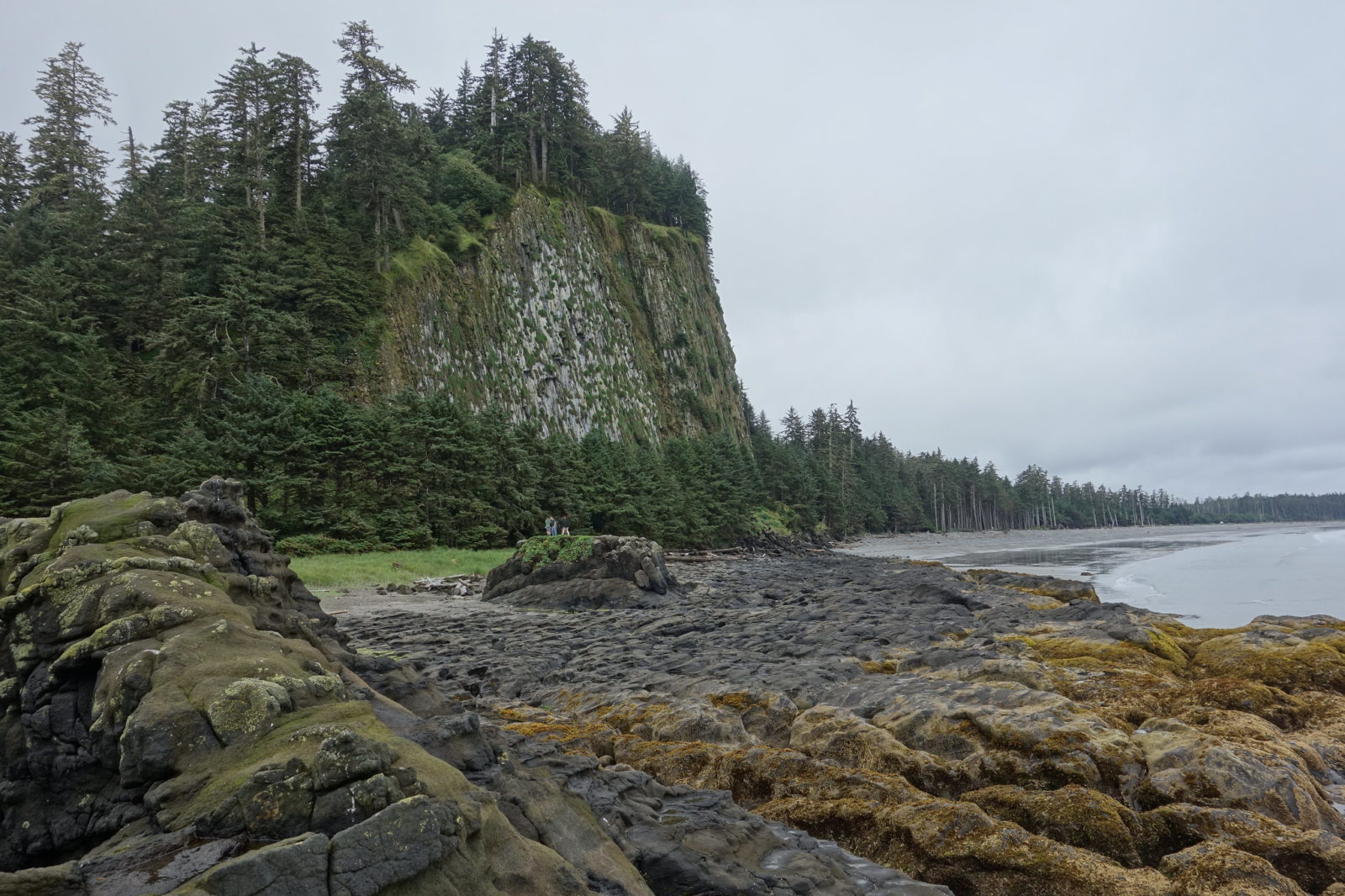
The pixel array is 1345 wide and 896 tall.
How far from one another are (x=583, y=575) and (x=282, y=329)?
78.2 ft

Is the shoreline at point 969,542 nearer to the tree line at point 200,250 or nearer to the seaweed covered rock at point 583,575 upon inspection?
the seaweed covered rock at point 583,575

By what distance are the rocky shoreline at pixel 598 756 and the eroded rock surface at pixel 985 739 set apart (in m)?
0.03

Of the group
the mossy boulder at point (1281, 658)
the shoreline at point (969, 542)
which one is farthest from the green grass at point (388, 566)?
the shoreline at point (969, 542)

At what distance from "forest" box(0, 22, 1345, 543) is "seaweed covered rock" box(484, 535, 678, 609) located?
9706 millimetres

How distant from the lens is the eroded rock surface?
494cm

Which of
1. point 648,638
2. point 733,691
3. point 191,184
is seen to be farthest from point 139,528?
point 191,184

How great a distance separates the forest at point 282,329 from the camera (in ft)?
91.7

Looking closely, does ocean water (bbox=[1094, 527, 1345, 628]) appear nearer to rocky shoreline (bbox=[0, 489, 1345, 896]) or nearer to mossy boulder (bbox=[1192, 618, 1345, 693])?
mossy boulder (bbox=[1192, 618, 1345, 693])

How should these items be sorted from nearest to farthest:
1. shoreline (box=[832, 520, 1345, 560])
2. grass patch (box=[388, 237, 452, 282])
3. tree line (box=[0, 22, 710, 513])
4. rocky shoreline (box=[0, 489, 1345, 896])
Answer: rocky shoreline (box=[0, 489, 1345, 896]) → tree line (box=[0, 22, 710, 513]) → grass patch (box=[388, 237, 452, 282]) → shoreline (box=[832, 520, 1345, 560])

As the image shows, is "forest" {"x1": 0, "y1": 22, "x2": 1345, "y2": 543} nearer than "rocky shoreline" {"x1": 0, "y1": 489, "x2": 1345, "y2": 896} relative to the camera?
No

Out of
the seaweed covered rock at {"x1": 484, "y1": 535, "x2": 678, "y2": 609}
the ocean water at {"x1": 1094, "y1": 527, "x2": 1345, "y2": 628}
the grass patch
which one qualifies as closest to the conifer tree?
the grass patch

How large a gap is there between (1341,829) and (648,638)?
38.3 ft

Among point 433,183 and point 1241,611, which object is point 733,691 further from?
point 433,183

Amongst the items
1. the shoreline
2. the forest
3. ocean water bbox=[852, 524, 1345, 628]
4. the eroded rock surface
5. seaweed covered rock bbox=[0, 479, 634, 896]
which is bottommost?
the shoreline
